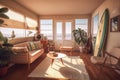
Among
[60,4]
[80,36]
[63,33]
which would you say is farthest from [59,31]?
[60,4]

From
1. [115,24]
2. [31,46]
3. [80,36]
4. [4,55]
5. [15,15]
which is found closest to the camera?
[4,55]

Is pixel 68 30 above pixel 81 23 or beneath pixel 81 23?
beneath

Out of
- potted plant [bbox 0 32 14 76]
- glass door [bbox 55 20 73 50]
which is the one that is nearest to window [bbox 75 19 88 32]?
glass door [bbox 55 20 73 50]

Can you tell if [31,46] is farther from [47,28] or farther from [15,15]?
[47,28]

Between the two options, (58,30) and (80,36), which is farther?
(58,30)

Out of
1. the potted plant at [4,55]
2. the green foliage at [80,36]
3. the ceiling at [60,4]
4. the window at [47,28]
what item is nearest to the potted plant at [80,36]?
the green foliage at [80,36]

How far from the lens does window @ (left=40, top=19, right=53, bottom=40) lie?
273 inches

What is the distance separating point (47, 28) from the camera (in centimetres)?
699

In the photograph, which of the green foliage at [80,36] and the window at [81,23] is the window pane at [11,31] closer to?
the green foliage at [80,36]

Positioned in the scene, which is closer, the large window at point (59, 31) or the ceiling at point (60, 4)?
the ceiling at point (60, 4)

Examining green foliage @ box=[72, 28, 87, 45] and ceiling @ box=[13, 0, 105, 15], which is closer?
ceiling @ box=[13, 0, 105, 15]

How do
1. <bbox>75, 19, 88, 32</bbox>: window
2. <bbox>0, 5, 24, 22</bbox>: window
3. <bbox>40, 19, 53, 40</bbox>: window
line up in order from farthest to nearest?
<bbox>40, 19, 53, 40</bbox>: window, <bbox>75, 19, 88, 32</bbox>: window, <bbox>0, 5, 24, 22</bbox>: window

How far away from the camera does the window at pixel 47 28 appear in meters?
6.93

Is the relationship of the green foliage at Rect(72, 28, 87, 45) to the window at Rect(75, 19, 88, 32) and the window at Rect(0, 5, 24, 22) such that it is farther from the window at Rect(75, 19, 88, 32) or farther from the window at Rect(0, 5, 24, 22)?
the window at Rect(0, 5, 24, 22)
